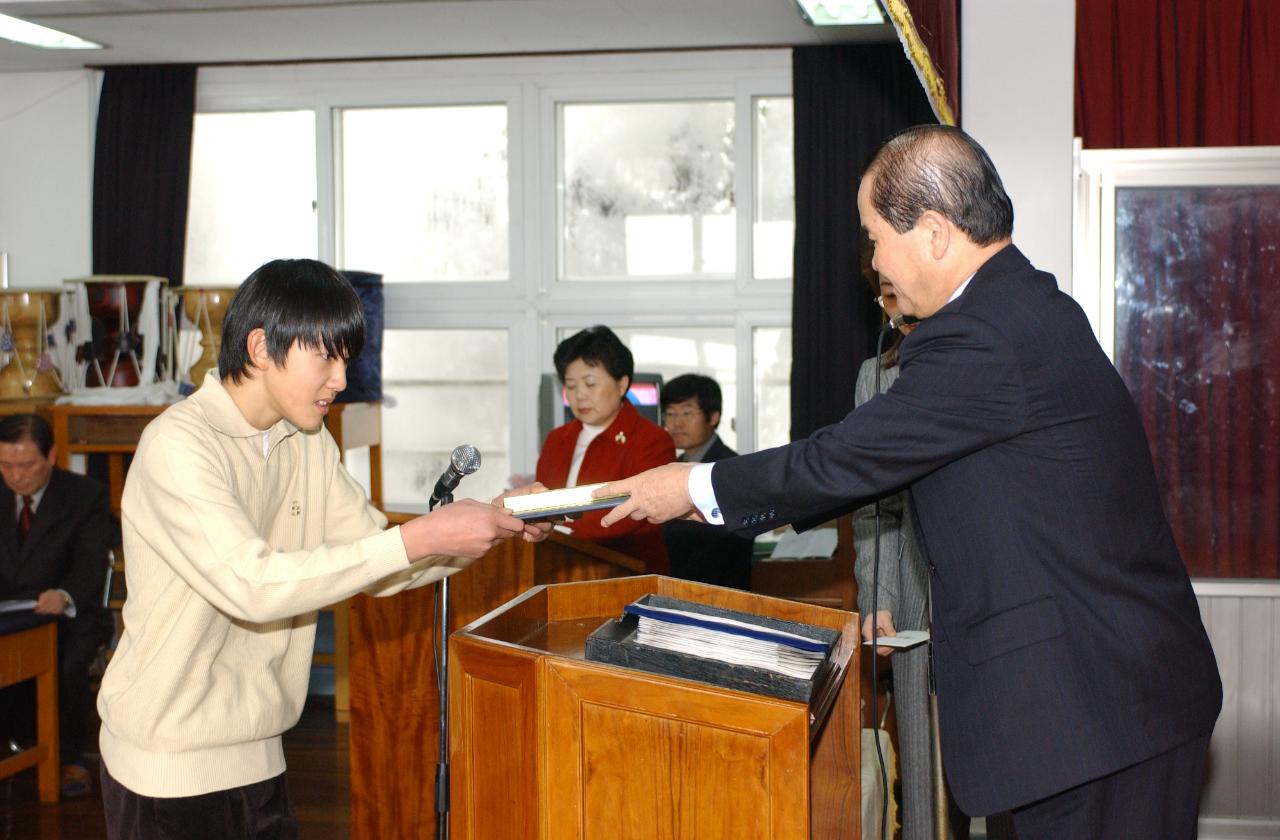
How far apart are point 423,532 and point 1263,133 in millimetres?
4359

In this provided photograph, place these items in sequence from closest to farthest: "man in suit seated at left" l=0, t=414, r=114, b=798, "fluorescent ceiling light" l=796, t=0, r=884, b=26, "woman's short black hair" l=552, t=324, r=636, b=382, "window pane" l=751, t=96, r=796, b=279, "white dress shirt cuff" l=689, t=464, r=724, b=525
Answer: "white dress shirt cuff" l=689, t=464, r=724, b=525
"woman's short black hair" l=552, t=324, r=636, b=382
"man in suit seated at left" l=0, t=414, r=114, b=798
"fluorescent ceiling light" l=796, t=0, r=884, b=26
"window pane" l=751, t=96, r=796, b=279

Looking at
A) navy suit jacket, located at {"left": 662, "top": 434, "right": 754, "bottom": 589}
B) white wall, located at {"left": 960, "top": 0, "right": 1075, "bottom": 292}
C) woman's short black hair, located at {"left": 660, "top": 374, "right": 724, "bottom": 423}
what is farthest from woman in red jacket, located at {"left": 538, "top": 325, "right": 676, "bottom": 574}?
white wall, located at {"left": 960, "top": 0, "right": 1075, "bottom": 292}

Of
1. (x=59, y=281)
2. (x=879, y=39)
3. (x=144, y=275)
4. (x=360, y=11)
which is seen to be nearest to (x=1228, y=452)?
(x=879, y=39)

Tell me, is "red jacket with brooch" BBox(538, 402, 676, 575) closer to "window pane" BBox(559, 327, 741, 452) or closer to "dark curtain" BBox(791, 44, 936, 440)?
"dark curtain" BBox(791, 44, 936, 440)

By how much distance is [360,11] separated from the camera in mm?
5246

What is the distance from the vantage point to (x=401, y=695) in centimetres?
311

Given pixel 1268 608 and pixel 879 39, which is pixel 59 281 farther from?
pixel 1268 608

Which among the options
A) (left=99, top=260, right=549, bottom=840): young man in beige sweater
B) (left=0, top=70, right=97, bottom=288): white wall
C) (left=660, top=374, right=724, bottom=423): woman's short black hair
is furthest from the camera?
(left=0, top=70, right=97, bottom=288): white wall

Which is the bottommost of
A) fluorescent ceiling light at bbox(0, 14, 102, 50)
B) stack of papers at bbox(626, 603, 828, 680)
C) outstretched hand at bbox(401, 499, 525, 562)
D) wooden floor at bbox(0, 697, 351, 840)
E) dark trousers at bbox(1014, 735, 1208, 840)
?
wooden floor at bbox(0, 697, 351, 840)

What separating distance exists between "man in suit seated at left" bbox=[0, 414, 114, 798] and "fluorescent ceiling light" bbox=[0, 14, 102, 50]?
6.08ft

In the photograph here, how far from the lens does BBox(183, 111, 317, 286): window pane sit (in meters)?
6.48

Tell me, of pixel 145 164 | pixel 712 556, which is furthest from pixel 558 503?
pixel 145 164

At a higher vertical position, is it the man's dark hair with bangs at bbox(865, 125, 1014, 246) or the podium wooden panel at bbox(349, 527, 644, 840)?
the man's dark hair with bangs at bbox(865, 125, 1014, 246)

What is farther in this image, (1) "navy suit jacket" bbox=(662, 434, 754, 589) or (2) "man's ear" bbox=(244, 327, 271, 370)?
(1) "navy suit jacket" bbox=(662, 434, 754, 589)
